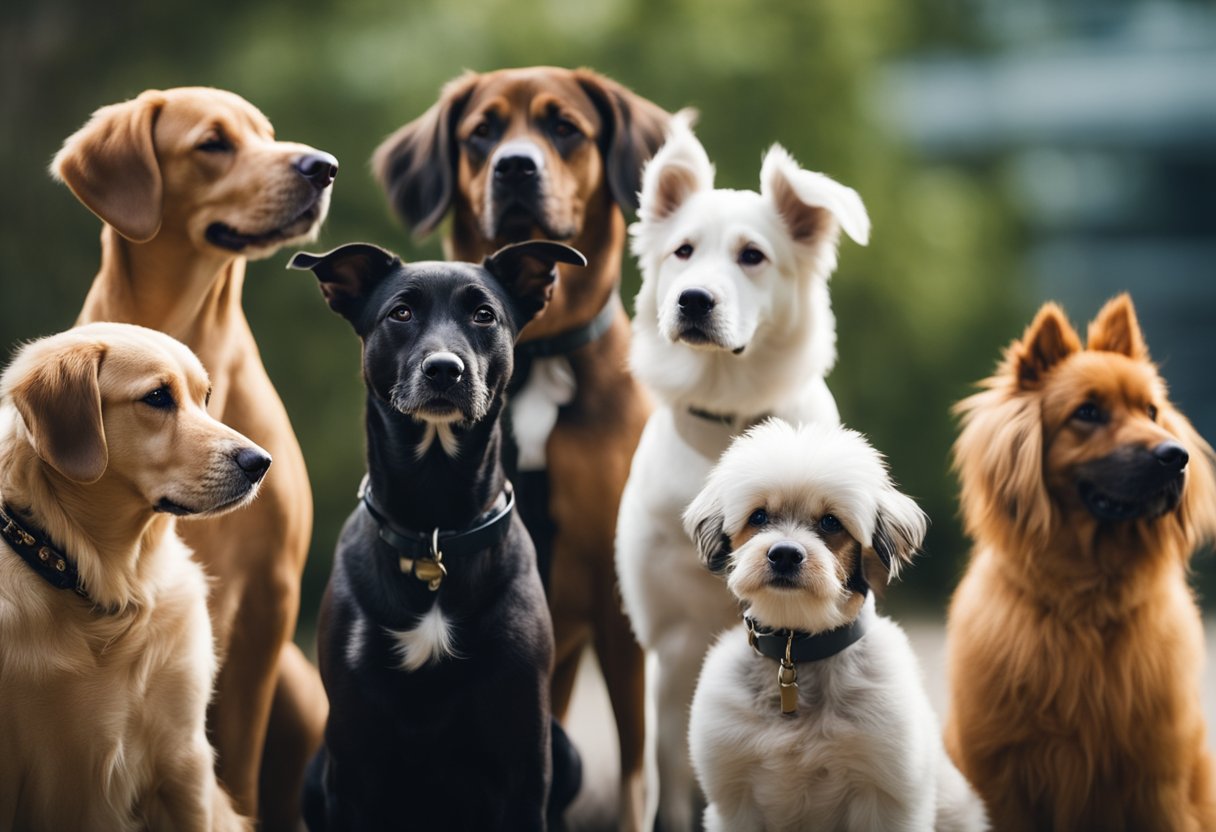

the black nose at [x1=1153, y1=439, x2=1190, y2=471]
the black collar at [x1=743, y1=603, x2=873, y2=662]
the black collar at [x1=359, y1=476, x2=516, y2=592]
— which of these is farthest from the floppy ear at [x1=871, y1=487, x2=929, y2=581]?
the black collar at [x1=359, y1=476, x2=516, y2=592]

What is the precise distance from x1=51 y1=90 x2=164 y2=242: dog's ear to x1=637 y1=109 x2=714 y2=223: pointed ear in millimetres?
1309

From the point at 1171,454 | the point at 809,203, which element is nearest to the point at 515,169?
the point at 809,203

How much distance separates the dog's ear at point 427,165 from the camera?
432 centimetres

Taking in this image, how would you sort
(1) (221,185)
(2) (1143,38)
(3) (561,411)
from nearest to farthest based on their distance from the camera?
(1) (221,185), (3) (561,411), (2) (1143,38)

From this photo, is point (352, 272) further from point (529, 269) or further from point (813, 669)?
point (813, 669)

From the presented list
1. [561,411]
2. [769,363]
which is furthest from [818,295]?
[561,411]

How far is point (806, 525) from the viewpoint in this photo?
3.11 metres

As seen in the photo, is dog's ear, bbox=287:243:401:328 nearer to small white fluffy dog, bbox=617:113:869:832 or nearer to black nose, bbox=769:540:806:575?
small white fluffy dog, bbox=617:113:869:832

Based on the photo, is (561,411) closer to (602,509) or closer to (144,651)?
(602,509)

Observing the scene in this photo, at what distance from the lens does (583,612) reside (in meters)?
4.25

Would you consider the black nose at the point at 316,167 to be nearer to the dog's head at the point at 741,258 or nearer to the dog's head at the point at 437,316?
the dog's head at the point at 437,316

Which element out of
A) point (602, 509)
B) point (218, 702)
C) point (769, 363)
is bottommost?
point (218, 702)

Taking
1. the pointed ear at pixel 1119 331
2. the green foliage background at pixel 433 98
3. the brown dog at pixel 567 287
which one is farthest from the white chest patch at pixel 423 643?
the green foliage background at pixel 433 98

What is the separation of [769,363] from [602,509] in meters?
0.73
